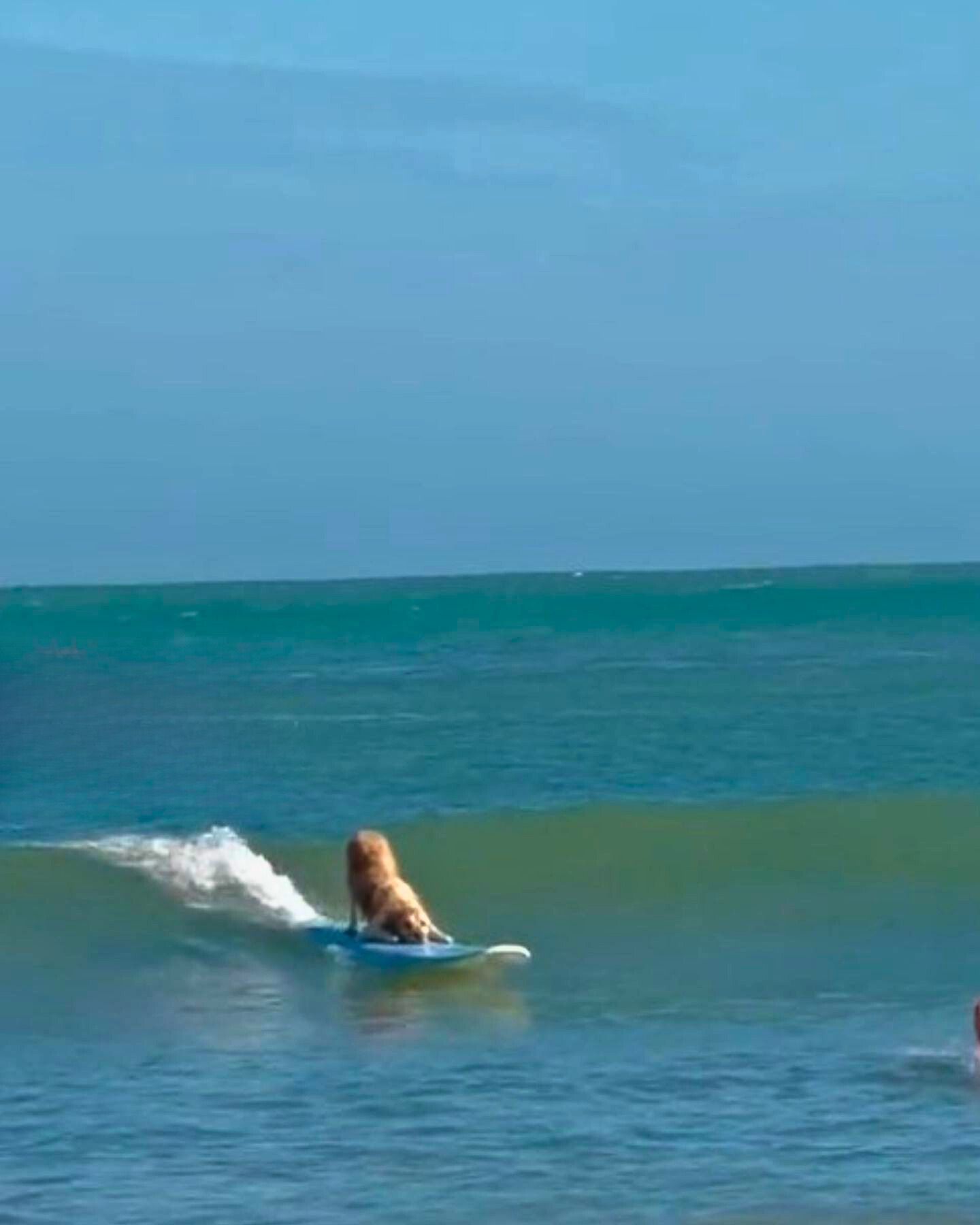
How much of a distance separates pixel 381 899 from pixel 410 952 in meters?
1.03

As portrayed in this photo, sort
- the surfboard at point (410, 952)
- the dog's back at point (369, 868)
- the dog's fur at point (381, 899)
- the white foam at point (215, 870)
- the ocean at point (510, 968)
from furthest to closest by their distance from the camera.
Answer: the white foam at point (215, 870) < the dog's back at point (369, 868) < the dog's fur at point (381, 899) < the surfboard at point (410, 952) < the ocean at point (510, 968)

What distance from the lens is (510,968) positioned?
1895 cm

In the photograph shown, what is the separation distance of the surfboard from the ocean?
0.41ft

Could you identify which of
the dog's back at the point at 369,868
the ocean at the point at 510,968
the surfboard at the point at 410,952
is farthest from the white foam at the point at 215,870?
the surfboard at the point at 410,952

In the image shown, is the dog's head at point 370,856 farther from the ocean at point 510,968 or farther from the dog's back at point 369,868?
the ocean at point 510,968

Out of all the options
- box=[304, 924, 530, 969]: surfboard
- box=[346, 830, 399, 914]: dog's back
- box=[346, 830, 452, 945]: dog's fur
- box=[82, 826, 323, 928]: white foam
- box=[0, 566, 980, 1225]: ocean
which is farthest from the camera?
box=[82, 826, 323, 928]: white foam

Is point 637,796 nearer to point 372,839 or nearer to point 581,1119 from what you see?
point 372,839

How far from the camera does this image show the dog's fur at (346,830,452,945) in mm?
19484

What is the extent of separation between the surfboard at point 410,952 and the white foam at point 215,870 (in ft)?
5.29

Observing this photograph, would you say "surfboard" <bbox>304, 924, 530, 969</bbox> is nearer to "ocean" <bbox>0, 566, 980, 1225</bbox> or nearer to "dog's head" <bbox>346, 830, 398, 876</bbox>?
"ocean" <bbox>0, 566, 980, 1225</bbox>

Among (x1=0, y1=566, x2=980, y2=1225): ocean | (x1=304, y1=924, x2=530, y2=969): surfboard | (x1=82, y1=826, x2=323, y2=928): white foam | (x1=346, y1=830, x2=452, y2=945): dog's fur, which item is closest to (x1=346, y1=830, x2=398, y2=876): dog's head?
(x1=346, y1=830, x2=452, y2=945): dog's fur

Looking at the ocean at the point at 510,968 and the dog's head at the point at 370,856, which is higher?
the dog's head at the point at 370,856

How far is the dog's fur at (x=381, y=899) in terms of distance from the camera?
1948 cm

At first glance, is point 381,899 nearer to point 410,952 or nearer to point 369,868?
point 369,868
